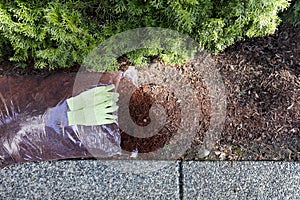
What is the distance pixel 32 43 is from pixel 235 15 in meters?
1.52

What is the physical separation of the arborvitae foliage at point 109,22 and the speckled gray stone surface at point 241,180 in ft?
3.02

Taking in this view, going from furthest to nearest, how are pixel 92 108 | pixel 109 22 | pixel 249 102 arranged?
1. pixel 249 102
2. pixel 109 22
3. pixel 92 108

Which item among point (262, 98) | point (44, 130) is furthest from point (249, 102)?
point (44, 130)

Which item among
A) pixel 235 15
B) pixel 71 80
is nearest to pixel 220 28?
pixel 235 15

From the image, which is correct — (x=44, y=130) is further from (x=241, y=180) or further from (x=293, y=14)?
→ (x=293, y=14)

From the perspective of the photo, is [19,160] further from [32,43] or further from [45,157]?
[32,43]

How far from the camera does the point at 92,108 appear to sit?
2605 mm

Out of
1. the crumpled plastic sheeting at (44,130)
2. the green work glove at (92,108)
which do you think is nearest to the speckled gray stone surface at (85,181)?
the crumpled plastic sheeting at (44,130)

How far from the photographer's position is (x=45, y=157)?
8.95ft

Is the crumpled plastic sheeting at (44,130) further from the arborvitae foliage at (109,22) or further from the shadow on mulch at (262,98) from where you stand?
the shadow on mulch at (262,98)

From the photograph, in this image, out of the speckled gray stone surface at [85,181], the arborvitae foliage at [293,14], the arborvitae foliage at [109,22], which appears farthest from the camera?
the arborvitae foliage at [293,14]

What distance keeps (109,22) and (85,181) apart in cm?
125

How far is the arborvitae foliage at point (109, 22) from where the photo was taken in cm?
255

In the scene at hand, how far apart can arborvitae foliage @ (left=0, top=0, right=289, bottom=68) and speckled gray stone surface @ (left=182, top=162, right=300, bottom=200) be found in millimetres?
920
